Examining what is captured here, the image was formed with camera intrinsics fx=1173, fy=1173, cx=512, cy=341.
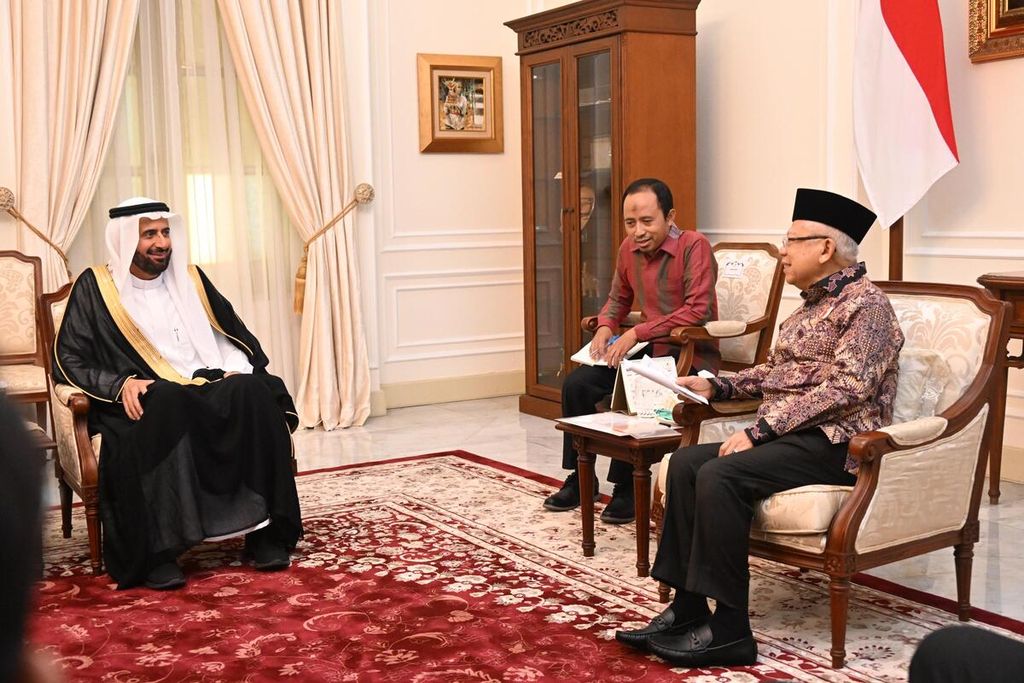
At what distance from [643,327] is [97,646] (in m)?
2.28

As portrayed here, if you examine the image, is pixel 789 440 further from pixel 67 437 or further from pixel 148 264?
pixel 67 437

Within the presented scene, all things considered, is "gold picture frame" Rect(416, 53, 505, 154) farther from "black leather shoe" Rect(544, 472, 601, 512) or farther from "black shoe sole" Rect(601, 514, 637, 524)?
"black shoe sole" Rect(601, 514, 637, 524)

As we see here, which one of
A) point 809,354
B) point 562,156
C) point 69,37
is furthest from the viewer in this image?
point 562,156

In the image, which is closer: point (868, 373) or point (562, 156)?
point (868, 373)

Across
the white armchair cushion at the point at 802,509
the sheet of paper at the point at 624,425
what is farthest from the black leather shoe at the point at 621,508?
the white armchair cushion at the point at 802,509

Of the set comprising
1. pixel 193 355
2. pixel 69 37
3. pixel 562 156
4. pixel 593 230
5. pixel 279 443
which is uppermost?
pixel 69 37

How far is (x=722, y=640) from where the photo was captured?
9.91ft

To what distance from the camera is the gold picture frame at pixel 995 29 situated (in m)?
4.57

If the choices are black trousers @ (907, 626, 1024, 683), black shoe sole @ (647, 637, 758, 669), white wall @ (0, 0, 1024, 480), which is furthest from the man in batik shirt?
white wall @ (0, 0, 1024, 480)

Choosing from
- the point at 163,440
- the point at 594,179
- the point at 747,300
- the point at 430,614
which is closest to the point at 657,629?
the point at 430,614

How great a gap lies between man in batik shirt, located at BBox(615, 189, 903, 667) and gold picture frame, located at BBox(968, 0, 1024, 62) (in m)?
1.86

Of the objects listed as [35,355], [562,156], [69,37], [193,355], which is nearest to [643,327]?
[193,355]

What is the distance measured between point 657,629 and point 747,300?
2.07m

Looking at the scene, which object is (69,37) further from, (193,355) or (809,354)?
(809,354)
